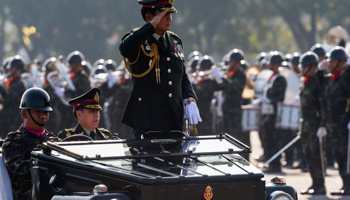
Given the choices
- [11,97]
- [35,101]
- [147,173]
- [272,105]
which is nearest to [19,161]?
[35,101]

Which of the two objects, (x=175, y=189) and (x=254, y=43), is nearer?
(x=175, y=189)

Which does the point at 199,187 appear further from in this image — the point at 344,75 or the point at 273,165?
the point at 273,165

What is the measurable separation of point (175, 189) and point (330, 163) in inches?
371

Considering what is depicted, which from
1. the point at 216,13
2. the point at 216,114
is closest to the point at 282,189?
the point at 216,114

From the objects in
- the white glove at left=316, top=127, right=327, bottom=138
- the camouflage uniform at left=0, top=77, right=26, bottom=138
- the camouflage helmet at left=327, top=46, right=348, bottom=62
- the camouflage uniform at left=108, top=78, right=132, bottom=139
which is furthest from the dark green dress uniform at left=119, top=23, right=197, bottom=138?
the camouflage uniform at left=108, top=78, right=132, bottom=139

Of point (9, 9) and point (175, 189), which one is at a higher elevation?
point (9, 9)

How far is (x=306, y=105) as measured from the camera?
914 cm

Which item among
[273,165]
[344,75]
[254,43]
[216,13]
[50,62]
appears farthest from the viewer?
[254,43]

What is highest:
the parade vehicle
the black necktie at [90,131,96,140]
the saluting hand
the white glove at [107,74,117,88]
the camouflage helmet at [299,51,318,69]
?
the white glove at [107,74,117,88]

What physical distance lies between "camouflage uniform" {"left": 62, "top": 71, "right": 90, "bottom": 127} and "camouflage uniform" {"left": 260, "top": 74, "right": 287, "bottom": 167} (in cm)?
391

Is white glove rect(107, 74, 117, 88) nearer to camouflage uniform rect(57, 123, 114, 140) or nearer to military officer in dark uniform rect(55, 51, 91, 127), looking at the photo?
military officer in dark uniform rect(55, 51, 91, 127)

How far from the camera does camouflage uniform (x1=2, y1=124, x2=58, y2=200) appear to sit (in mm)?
4234

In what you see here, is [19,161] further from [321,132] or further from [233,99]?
[233,99]

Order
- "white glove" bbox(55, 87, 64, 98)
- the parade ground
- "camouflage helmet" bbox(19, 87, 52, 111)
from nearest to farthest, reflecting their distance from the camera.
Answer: "camouflage helmet" bbox(19, 87, 52, 111)
the parade ground
"white glove" bbox(55, 87, 64, 98)
